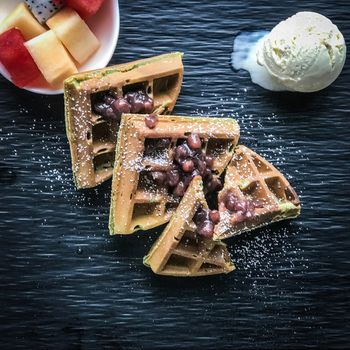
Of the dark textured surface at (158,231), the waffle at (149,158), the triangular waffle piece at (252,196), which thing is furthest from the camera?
the dark textured surface at (158,231)

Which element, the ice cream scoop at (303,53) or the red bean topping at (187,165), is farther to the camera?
the ice cream scoop at (303,53)

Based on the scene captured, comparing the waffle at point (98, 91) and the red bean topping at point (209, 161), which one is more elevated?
the waffle at point (98, 91)

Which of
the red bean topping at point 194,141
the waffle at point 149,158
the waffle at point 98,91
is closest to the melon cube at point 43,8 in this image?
the waffle at point 98,91

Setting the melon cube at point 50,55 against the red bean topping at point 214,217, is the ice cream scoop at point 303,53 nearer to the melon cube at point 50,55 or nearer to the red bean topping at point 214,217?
the red bean topping at point 214,217

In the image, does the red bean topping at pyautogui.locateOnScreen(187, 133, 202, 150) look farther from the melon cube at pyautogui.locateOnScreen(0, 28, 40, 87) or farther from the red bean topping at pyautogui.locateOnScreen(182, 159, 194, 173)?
the melon cube at pyautogui.locateOnScreen(0, 28, 40, 87)

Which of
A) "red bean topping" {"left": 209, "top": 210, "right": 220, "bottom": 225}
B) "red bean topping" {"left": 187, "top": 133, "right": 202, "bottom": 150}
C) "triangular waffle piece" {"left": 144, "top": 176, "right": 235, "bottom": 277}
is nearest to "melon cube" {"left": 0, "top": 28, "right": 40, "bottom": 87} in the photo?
"red bean topping" {"left": 187, "top": 133, "right": 202, "bottom": 150}

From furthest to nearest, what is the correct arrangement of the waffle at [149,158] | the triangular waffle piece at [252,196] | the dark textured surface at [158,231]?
the dark textured surface at [158,231] < the triangular waffle piece at [252,196] < the waffle at [149,158]

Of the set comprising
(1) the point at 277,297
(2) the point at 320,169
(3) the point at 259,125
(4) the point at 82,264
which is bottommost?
(1) the point at 277,297

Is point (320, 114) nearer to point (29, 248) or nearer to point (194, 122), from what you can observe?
point (194, 122)

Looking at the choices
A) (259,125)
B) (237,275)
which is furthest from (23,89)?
(237,275)
